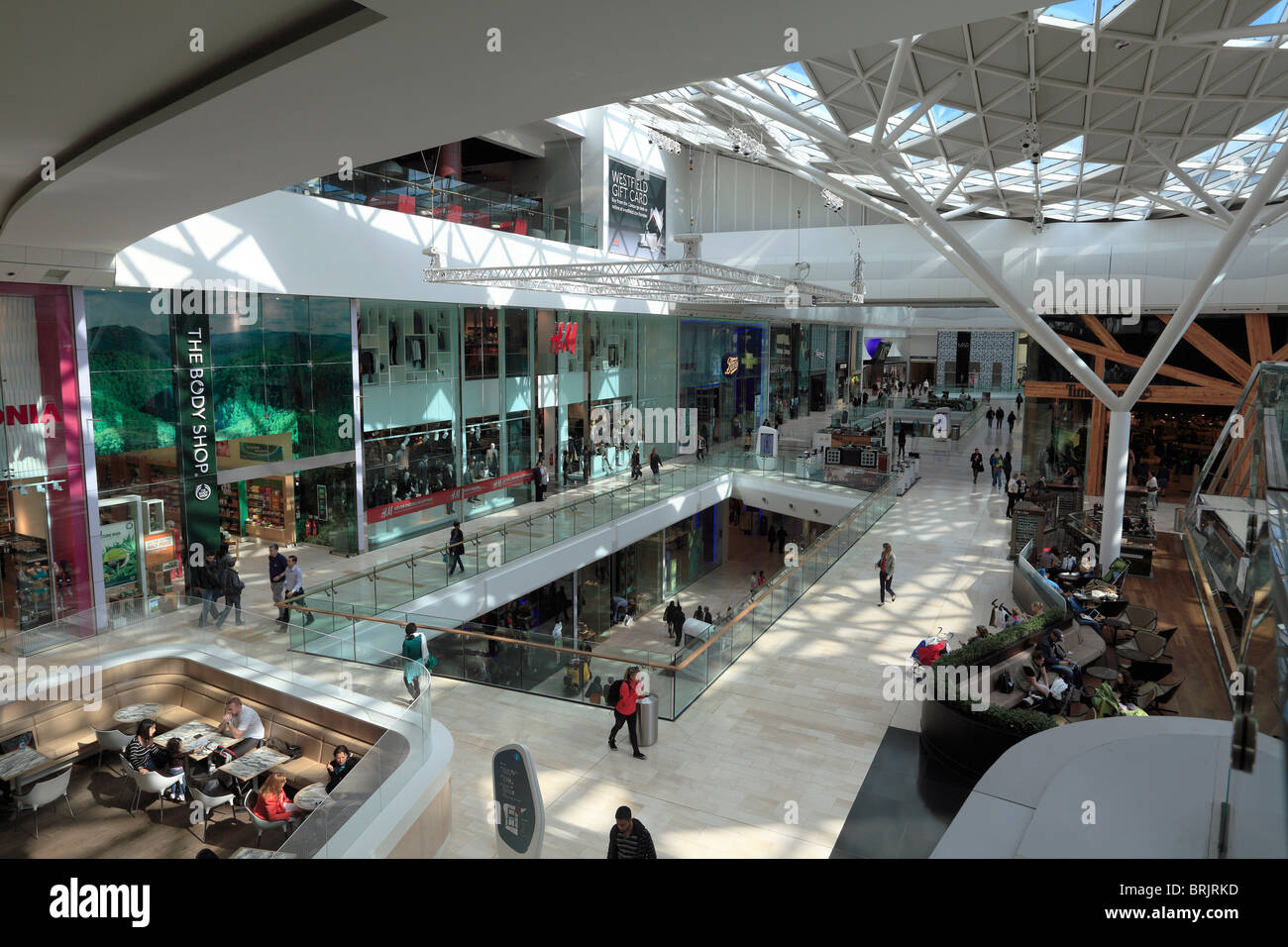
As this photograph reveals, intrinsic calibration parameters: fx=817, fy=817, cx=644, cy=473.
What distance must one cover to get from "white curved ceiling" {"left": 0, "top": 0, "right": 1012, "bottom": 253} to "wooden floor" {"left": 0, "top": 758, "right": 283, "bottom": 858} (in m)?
7.17

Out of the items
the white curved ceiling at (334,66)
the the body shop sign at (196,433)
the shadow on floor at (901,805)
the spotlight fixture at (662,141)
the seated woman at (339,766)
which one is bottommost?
the shadow on floor at (901,805)

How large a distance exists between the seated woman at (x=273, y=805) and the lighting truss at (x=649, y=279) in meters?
10.3

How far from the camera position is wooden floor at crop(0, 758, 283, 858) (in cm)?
918

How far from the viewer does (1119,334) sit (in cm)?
2822

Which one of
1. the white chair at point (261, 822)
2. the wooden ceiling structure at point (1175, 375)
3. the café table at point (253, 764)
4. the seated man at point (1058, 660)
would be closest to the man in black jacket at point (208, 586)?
the café table at point (253, 764)

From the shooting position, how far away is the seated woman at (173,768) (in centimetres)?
988

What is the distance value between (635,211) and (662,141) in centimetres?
276

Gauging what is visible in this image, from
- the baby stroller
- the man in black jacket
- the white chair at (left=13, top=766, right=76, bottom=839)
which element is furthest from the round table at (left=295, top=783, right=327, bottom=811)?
the baby stroller

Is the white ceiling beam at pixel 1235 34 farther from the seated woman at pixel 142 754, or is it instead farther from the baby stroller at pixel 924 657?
the seated woman at pixel 142 754

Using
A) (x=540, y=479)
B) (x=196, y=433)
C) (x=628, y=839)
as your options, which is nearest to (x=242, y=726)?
(x=628, y=839)

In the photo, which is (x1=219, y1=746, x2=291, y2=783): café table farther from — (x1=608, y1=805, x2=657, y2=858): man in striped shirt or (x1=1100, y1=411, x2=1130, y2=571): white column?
(x1=1100, y1=411, x2=1130, y2=571): white column

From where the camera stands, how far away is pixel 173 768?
32.5 ft

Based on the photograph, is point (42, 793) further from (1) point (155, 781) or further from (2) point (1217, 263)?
(2) point (1217, 263)
